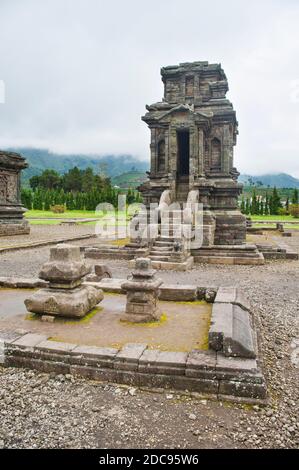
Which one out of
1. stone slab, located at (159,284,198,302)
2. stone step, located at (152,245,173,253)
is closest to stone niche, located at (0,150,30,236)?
stone step, located at (152,245,173,253)

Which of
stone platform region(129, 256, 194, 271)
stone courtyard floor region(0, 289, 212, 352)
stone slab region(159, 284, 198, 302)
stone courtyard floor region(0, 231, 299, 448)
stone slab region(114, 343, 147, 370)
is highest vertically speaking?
stone slab region(159, 284, 198, 302)

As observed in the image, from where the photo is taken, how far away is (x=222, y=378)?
12.9 feet

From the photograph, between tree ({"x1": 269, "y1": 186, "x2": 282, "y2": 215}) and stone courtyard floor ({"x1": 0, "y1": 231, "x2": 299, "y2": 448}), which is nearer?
stone courtyard floor ({"x1": 0, "y1": 231, "x2": 299, "y2": 448})

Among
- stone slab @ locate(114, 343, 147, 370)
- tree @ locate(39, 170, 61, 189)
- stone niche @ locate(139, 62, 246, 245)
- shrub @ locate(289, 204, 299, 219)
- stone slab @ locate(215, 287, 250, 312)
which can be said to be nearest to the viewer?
stone slab @ locate(114, 343, 147, 370)

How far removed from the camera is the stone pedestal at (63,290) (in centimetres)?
564

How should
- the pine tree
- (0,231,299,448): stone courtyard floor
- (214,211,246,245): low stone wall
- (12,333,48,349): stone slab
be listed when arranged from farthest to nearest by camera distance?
the pine tree → (214,211,246,245): low stone wall → (12,333,48,349): stone slab → (0,231,299,448): stone courtyard floor

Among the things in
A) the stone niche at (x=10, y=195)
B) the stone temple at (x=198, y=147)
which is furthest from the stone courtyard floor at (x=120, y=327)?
the stone niche at (x=10, y=195)

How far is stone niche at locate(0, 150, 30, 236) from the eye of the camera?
73.5ft

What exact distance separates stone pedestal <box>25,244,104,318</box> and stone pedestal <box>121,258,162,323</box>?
742 millimetres

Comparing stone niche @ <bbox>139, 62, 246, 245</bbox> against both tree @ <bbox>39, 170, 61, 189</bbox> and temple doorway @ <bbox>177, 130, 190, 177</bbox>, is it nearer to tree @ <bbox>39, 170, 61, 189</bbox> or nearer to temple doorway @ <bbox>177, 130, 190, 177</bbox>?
temple doorway @ <bbox>177, 130, 190, 177</bbox>

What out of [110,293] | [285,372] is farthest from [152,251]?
[285,372]

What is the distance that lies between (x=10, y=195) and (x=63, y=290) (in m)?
19.2
